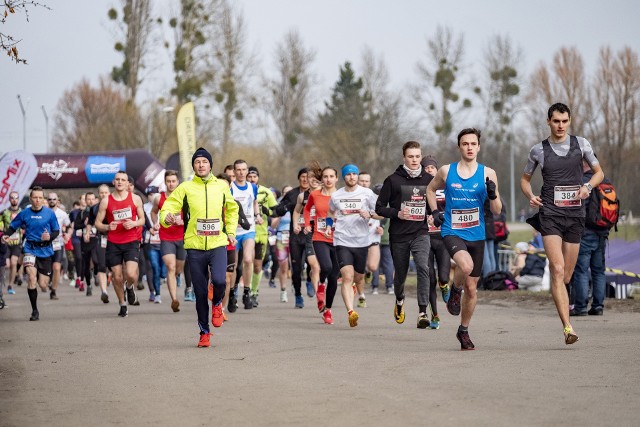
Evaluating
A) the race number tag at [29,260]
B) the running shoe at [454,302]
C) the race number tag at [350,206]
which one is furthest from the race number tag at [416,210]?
the race number tag at [29,260]

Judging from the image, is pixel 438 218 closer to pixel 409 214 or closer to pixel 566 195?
pixel 566 195

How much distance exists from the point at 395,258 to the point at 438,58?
2091 inches

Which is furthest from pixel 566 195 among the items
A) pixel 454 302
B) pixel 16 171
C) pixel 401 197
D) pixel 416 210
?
pixel 16 171

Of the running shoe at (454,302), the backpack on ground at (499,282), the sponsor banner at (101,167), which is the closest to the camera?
the running shoe at (454,302)

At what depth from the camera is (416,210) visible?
12906 millimetres

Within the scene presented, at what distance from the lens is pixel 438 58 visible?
65.1 m

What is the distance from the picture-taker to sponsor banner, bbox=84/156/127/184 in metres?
35.9

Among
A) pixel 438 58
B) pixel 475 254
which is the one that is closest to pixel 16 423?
pixel 475 254

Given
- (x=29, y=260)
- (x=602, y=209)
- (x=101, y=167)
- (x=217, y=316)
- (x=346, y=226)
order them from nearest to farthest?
(x=217, y=316) < (x=346, y=226) < (x=602, y=209) < (x=29, y=260) < (x=101, y=167)

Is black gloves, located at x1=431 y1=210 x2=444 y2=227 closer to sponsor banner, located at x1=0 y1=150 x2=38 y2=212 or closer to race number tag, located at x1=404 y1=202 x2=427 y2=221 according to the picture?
race number tag, located at x1=404 y1=202 x2=427 y2=221

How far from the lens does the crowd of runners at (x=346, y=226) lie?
10.8m

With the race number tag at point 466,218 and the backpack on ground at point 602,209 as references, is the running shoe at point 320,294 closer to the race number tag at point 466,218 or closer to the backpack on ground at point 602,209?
the backpack on ground at point 602,209

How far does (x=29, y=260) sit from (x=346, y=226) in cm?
542

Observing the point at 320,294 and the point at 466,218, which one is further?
the point at 320,294
